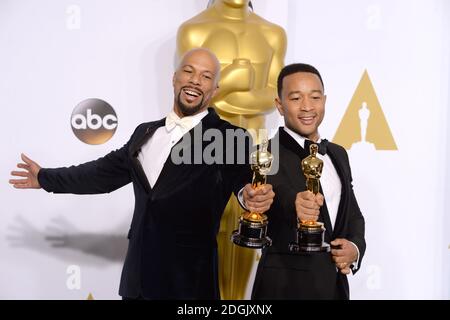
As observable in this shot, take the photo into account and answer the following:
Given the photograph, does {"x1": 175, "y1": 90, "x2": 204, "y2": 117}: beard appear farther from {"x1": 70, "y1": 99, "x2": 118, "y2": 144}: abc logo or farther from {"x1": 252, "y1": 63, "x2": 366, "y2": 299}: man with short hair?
{"x1": 70, "y1": 99, "x2": 118, "y2": 144}: abc logo

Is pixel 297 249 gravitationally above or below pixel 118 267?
above

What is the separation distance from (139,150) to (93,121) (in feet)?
2.56

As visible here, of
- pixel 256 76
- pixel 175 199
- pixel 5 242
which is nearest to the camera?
pixel 175 199

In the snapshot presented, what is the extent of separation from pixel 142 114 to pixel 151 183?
854mm

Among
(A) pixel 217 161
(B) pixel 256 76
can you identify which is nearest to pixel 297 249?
(A) pixel 217 161

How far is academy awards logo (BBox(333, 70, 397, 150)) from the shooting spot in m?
2.32

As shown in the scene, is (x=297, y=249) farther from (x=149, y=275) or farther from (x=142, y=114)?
(x=142, y=114)

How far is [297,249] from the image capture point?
1.24m

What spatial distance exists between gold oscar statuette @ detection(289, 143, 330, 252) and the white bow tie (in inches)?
14.9

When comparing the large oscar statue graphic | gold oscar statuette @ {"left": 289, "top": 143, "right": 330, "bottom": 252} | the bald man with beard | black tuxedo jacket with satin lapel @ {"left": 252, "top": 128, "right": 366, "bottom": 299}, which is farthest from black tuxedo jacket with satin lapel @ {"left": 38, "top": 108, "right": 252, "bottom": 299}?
the large oscar statue graphic

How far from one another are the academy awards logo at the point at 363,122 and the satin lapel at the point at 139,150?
106cm

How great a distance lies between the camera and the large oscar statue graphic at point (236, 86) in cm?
188

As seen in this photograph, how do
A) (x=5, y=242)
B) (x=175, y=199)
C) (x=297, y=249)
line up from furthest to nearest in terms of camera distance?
(x=5, y=242), (x=175, y=199), (x=297, y=249)

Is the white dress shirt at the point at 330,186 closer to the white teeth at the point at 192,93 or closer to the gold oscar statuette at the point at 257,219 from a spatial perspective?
the gold oscar statuette at the point at 257,219
